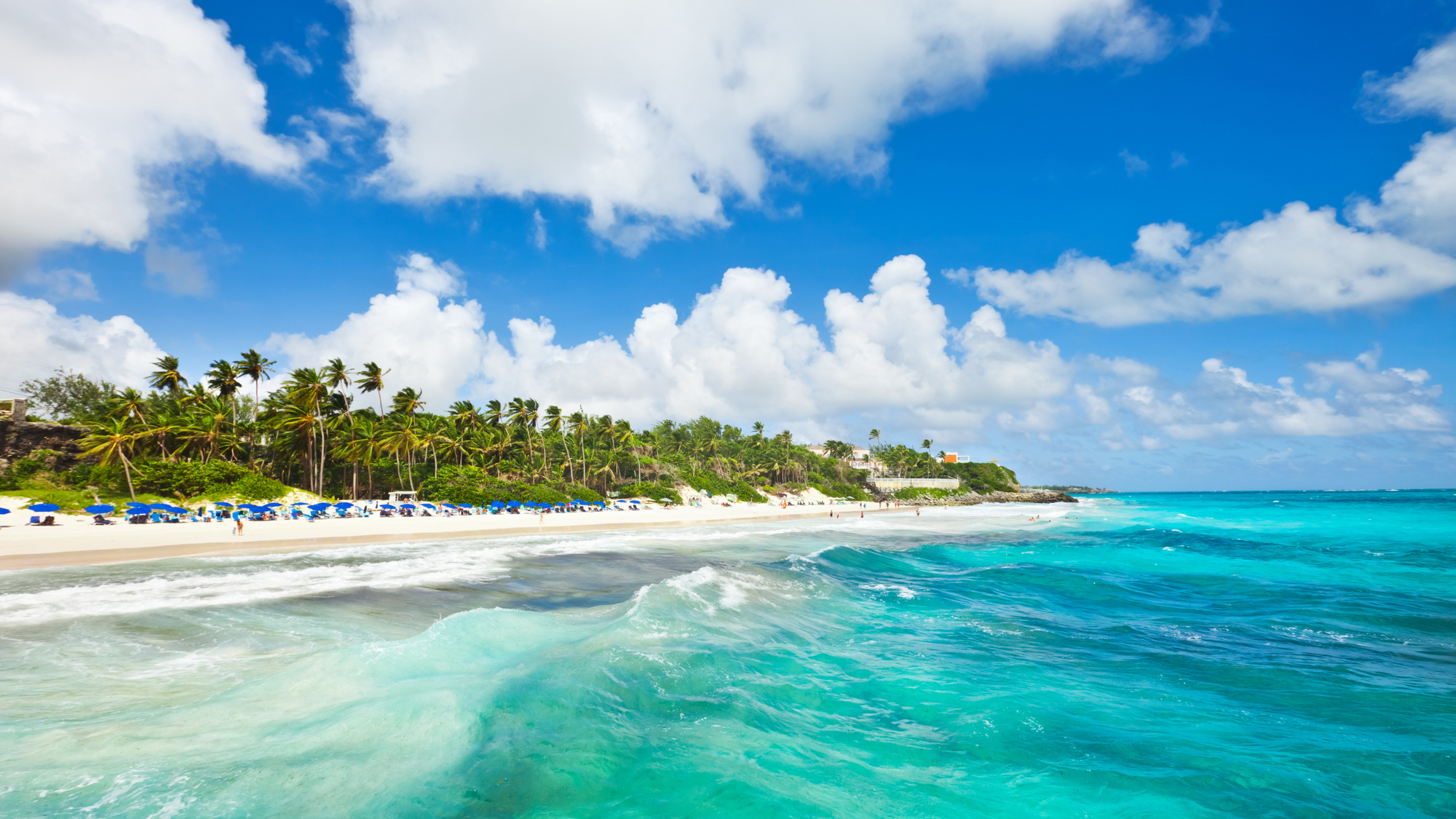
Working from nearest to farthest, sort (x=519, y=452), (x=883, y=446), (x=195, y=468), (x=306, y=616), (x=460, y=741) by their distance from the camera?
1. (x=460, y=741)
2. (x=306, y=616)
3. (x=195, y=468)
4. (x=519, y=452)
5. (x=883, y=446)

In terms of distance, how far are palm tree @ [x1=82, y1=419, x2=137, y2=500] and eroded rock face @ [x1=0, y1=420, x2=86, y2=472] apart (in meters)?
1.80

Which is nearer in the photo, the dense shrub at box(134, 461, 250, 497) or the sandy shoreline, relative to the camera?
the sandy shoreline

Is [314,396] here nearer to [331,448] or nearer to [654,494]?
[331,448]

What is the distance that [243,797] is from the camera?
5047mm

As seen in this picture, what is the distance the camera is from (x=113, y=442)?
36.7 m

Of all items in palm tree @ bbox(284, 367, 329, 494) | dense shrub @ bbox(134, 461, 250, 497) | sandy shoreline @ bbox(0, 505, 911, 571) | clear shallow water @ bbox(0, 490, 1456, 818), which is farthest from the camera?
palm tree @ bbox(284, 367, 329, 494)

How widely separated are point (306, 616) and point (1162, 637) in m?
17.8

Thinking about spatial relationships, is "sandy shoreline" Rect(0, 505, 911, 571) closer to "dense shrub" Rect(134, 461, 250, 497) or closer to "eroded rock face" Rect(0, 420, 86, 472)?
"dense shrub" Rect(134, 461, 250, 497)

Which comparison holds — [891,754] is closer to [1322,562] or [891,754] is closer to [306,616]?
[306,616]

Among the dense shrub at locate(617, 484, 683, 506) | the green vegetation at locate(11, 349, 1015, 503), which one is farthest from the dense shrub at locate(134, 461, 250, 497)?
the dense shrub at locate(617, 484, 683, 506)

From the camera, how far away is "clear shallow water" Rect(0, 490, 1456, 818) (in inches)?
215

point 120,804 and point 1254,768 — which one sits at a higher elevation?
point 120,804

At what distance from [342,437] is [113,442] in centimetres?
1532

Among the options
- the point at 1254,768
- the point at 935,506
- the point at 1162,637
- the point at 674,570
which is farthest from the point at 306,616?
the point at 935,506
